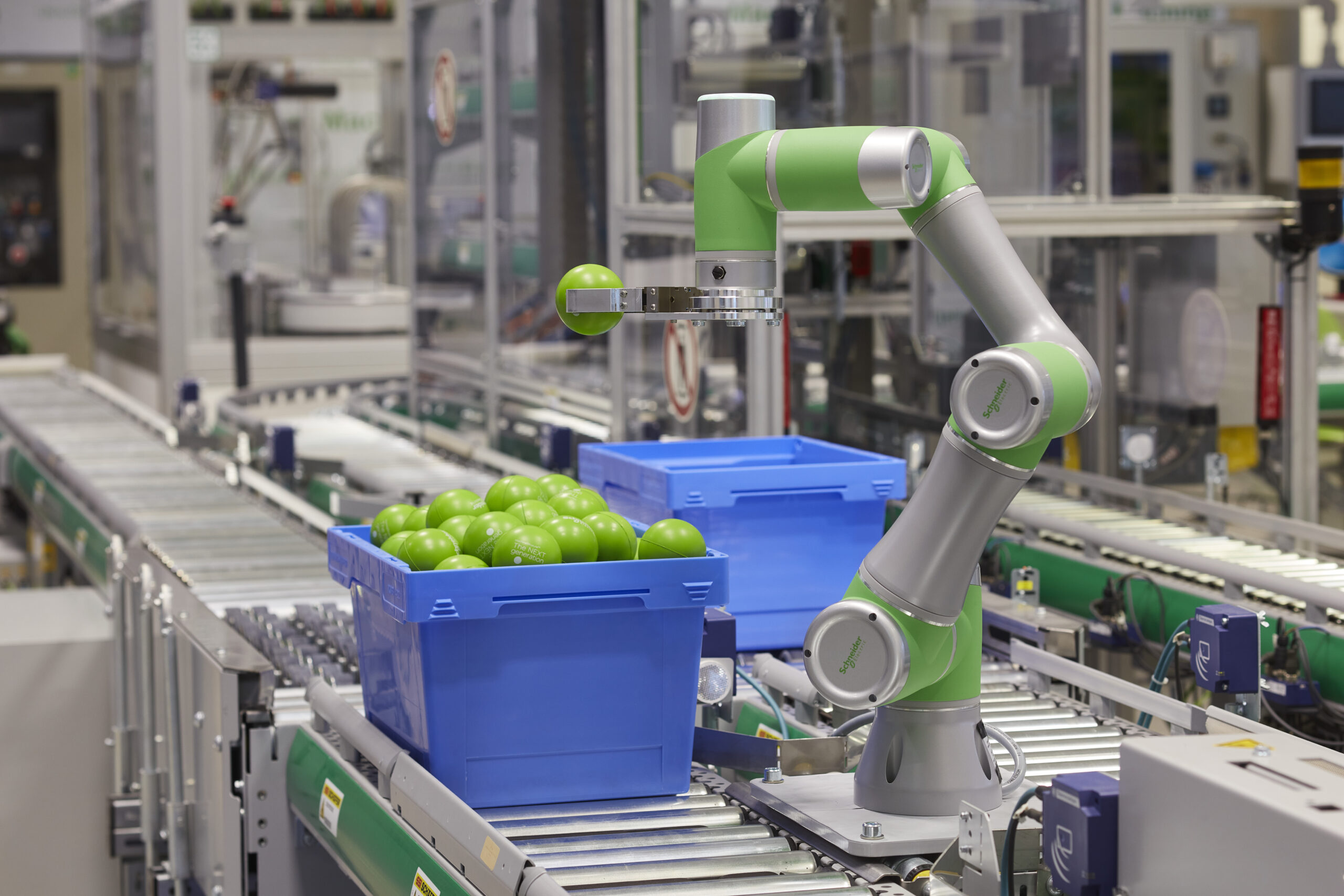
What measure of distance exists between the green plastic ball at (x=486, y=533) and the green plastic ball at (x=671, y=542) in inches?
5.4

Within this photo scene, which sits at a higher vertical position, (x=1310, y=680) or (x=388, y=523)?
(x=388, y=523)

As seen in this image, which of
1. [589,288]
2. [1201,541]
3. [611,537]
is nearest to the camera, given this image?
[589,288]

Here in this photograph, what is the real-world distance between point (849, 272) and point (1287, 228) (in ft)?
4.09

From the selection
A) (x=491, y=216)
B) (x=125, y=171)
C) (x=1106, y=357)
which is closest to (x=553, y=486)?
(x=1106, y=357)

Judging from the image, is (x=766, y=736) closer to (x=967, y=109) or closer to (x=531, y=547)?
(x=531, y=547)

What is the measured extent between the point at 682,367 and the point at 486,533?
2154 mm

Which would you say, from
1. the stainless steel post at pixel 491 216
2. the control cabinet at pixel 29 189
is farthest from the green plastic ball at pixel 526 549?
the control cabinet at pixel 29 189

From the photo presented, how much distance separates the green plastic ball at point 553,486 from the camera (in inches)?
77.8

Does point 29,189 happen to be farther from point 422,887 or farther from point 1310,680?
point 422,887

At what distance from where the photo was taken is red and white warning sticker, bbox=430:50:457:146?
207 inches

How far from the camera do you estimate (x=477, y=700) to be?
172 cm

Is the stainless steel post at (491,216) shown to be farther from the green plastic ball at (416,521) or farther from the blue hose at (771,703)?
the green plastic ball at (416,521)

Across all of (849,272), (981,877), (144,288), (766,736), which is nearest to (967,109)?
(849,272)

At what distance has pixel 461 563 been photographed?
1694 millimetres
